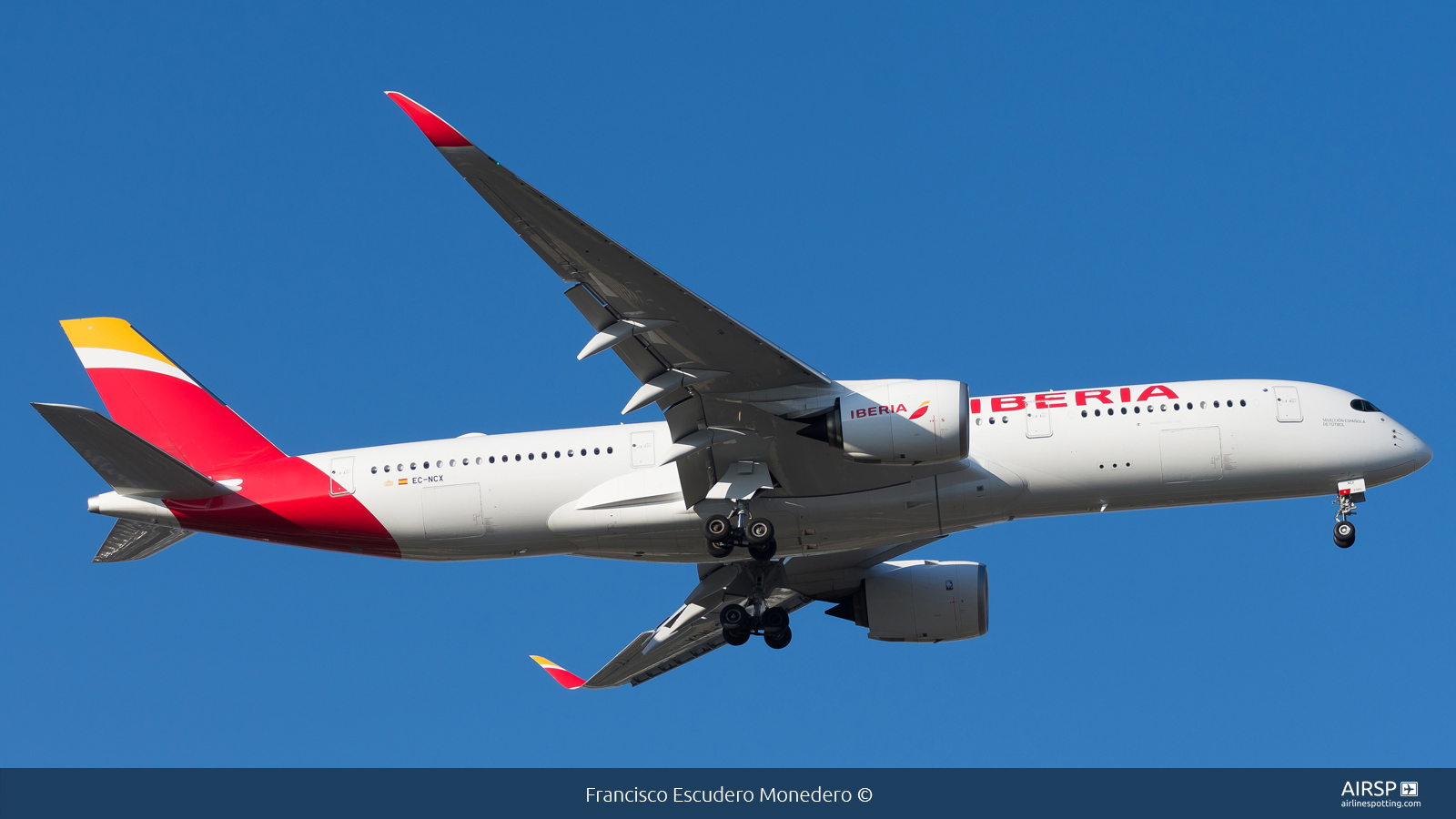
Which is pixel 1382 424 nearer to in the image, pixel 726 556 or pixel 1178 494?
pixel 1178 494

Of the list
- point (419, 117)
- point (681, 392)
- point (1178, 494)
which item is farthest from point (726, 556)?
point (419, 117)

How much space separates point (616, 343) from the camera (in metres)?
22.4

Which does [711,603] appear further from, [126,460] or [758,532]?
[126,460]

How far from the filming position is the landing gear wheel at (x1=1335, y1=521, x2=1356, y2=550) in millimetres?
25281

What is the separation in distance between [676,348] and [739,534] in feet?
13.5

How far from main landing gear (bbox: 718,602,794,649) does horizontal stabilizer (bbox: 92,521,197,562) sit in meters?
11.1

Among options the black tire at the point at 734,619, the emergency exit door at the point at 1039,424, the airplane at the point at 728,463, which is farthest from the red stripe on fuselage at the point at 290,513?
the emergency exit door at the point at 1039,424

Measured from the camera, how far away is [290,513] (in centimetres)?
2664

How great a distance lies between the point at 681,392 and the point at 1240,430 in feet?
34.4

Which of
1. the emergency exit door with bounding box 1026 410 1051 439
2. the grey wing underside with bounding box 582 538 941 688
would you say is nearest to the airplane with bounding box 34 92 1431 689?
the emergency exit door with bounding box 1026 410 1051 439

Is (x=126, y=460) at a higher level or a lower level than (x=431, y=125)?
lower

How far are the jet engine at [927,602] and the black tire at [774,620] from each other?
126 inches

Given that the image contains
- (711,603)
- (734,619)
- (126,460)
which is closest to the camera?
(126,460)
